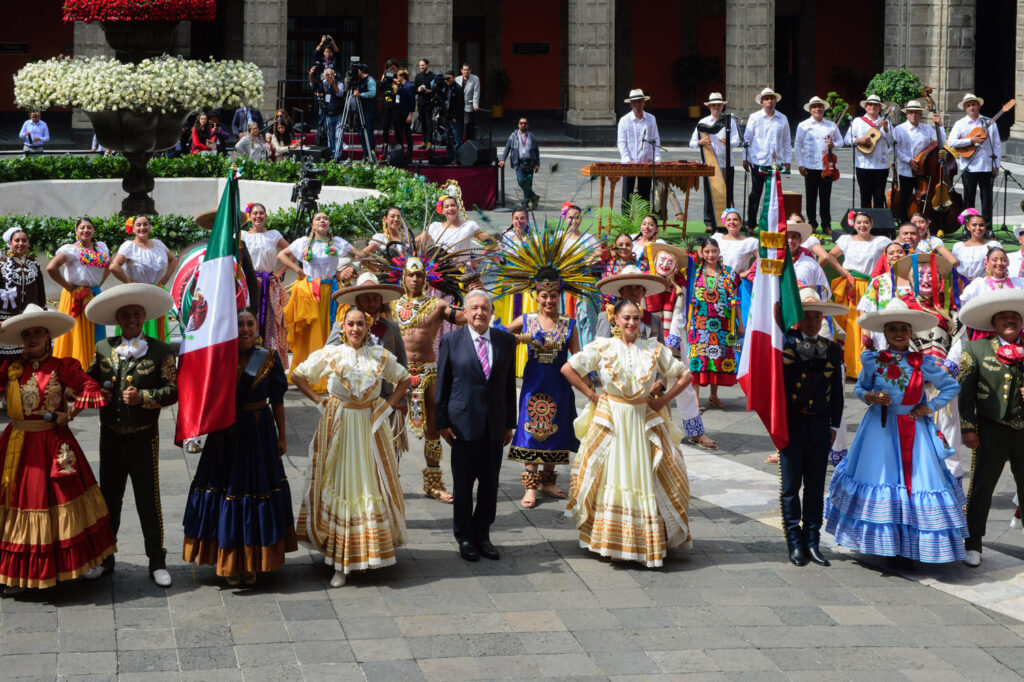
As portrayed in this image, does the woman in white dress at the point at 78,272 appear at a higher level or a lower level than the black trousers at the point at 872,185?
lower

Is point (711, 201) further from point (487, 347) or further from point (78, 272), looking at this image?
point (487, 347)

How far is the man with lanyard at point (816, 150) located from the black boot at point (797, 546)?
1098cm

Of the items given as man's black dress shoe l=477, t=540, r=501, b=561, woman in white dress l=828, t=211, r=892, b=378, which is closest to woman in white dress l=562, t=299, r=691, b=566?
man's black dress shoe l=477, t=540, r=501, b=561

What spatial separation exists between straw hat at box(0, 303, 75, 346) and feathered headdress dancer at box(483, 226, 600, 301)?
2869 millimetres

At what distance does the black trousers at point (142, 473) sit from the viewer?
26.5ft

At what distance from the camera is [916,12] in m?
31.0

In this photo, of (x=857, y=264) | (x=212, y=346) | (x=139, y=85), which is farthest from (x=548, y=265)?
(x=139, y=85)

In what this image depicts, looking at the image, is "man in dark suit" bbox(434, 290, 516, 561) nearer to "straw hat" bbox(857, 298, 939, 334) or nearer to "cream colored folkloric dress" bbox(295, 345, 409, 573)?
"cream colored folkloric dress" bbox(295, 345, 409, 573)

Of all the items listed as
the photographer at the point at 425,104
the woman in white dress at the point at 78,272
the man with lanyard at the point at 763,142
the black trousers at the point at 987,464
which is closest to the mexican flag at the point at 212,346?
the woman in white dress at the point at 78,272

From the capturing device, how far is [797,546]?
28.5 feet

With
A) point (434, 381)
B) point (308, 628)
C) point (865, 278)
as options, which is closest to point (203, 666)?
point (308, 628)

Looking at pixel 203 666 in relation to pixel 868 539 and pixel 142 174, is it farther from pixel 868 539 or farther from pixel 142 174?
pixel 142 174

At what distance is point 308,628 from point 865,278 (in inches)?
293

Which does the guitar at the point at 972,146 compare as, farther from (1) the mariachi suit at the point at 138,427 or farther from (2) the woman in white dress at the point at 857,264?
(1) the mariachi suit at the point at 138,427
